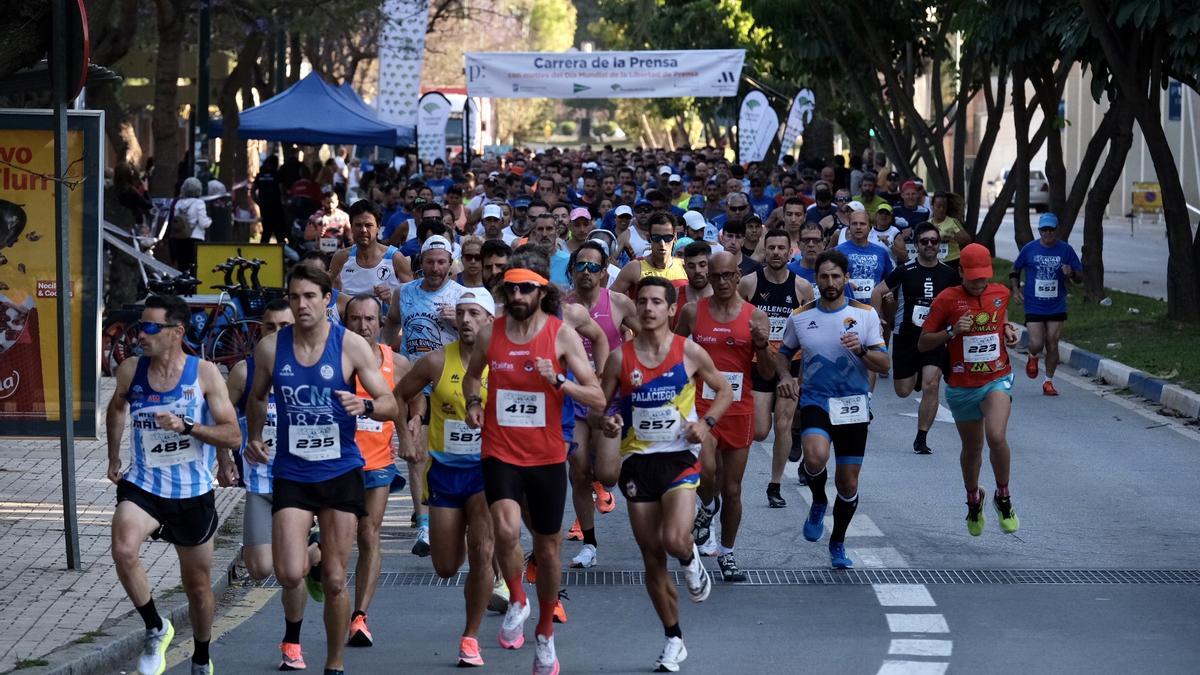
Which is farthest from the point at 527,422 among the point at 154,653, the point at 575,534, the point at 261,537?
the point at 575,534

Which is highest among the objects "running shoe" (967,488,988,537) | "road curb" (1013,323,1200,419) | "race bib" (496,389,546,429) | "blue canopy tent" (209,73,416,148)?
"blue canopy tent" (209,73,416,148)

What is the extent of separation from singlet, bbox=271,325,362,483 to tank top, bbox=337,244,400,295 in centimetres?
553

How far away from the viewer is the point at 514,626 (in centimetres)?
813

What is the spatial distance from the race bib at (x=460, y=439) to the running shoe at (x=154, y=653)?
145 cm

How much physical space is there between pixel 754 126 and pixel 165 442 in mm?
32914

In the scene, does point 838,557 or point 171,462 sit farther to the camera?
point 838,557

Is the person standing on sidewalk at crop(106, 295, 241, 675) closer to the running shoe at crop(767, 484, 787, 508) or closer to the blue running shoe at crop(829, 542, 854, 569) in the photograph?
the blue running shoe at crop(829, 542, 854, 569)

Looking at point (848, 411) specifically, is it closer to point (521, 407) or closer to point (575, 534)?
point (575, 534)

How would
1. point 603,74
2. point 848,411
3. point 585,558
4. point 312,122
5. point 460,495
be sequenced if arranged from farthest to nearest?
point 603,74 → point 312,122 → point 585,558 → point 848,411 → point 460,495

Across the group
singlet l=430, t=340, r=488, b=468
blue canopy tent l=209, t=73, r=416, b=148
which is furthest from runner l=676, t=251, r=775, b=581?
blue canopy tent l=209, t=73, r=416, b=148

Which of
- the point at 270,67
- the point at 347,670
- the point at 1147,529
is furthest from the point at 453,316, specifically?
the point at 270,67

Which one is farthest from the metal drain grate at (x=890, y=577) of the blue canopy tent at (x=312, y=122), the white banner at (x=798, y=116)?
the white banner at (x=798, y=116)

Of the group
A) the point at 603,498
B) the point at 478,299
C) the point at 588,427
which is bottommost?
the point at 603,498

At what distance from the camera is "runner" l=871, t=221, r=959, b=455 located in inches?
535
